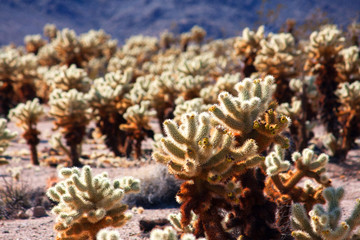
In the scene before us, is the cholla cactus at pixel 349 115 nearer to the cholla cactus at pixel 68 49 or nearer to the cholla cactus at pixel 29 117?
the cholla cactus at pixel 29 117

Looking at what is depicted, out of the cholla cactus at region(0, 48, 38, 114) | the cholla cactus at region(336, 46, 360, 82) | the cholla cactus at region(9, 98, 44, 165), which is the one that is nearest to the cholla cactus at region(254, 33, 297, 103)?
the cholla cactus at region(336, 46, 360, 82)

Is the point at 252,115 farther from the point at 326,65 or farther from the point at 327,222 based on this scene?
the point at 326,65

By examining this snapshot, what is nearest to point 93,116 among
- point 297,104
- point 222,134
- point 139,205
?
point 139,205

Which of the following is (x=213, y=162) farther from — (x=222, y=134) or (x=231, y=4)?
(x=231, y=4)

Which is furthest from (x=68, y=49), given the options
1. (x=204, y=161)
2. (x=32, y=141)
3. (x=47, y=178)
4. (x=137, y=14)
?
(x=137, y=14)

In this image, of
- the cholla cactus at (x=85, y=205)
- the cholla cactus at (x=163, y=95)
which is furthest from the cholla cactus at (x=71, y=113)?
the cholla cactus at (x=85, y=205)

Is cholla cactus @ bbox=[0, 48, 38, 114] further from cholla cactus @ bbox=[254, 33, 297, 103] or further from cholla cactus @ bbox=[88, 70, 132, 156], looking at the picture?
cholla cactus @ bbox=[254, 33, 297, 103]
